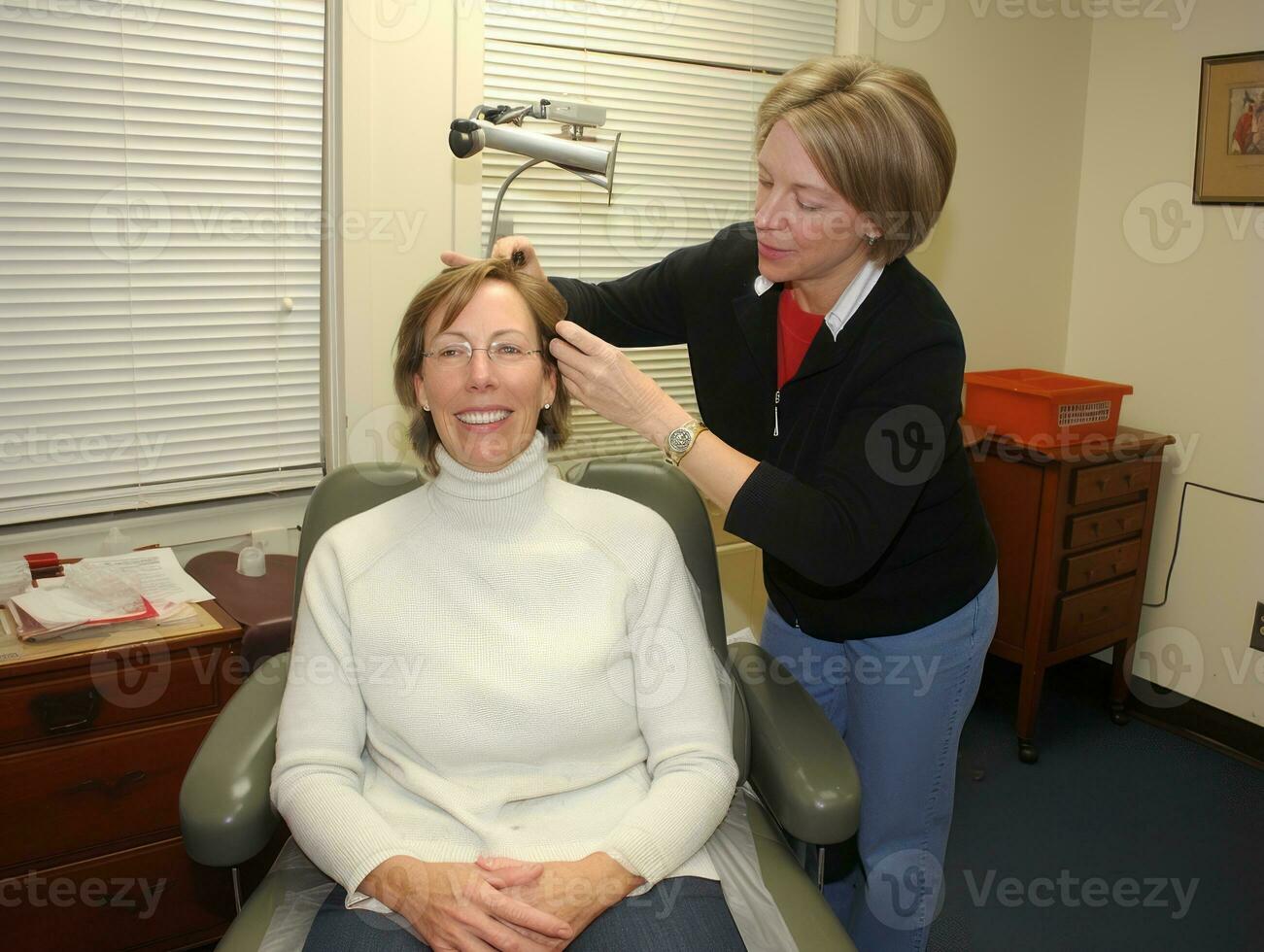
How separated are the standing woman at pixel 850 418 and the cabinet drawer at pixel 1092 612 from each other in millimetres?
1377

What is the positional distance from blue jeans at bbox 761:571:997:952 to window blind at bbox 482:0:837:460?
3.62ft

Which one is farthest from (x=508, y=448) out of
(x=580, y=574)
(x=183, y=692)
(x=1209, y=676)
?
(x=1209, y=676)

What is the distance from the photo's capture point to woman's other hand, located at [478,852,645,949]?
4.04ft

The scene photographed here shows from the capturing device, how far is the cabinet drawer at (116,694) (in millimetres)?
1724

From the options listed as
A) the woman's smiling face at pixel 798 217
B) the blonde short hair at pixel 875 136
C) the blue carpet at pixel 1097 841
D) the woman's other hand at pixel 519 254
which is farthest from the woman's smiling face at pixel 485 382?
the blue carpet at pixel 1097 841

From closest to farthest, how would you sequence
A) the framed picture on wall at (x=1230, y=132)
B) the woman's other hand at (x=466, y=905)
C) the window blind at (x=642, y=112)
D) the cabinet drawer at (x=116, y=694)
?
1. the woman's other hand at (x=466, y=905)
2. the cabinet drawer at (x=116, y=694)
3. the window blind at (x=642, y=112)
4. the framed picture on wall at (x=1230, y=132)

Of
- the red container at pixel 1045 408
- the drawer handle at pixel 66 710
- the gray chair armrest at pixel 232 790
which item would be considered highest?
the red container at pixel 1045 408

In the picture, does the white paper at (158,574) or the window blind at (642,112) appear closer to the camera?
the white paper at (158,574)

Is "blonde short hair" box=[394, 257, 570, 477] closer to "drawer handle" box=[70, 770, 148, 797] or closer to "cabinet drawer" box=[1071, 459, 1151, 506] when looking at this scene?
"drawer handle" box=[70, 770, 148, 797]

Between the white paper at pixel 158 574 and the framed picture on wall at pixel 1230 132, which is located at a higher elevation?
the framed picture on wall at pixel 1230 132

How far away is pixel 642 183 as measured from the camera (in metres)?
2.64

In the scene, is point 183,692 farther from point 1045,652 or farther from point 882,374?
point 1045,652

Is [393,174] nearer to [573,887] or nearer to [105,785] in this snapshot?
[105,785]

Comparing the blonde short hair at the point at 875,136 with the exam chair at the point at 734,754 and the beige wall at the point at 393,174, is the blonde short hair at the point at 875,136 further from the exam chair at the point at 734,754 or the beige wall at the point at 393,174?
the beige wall at the point at 393,174
